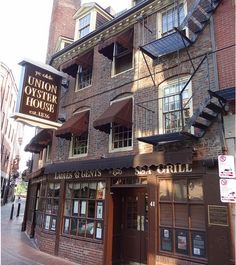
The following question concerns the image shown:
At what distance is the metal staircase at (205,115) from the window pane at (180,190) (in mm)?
1363

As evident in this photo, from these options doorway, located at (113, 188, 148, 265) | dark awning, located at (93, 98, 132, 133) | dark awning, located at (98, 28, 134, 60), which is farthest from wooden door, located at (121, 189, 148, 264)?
dark awning, located at (98, 28, 134, 60)

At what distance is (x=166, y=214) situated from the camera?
8062 mm

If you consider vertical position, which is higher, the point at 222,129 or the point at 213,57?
the point at 213,57

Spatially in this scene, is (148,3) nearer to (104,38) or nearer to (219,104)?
(104,38)

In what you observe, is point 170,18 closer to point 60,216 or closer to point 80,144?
point 80,144

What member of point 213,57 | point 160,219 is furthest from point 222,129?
point 160,219

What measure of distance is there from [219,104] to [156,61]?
121 inches

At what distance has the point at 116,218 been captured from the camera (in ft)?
32.3

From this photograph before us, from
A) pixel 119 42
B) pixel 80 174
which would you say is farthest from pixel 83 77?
pixel 80 174

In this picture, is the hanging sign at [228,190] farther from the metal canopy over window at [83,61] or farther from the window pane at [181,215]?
the metal canopy over window at [83,61]

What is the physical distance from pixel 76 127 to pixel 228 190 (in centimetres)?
765

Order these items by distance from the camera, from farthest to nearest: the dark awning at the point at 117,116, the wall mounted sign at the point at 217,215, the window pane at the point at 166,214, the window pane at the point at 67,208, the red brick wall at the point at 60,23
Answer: the red brick wall at the point at 60,23 → the window pane at the point at 67,208 → the dark awning at the point at 117,116 → the window pane at the point at 166,214 → the wall mounted sign at the point at 217,215

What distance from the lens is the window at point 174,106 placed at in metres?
8.45

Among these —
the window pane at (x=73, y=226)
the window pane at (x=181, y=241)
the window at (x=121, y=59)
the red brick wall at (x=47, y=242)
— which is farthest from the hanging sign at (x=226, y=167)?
the red brick wall at (x=47, y=242)
